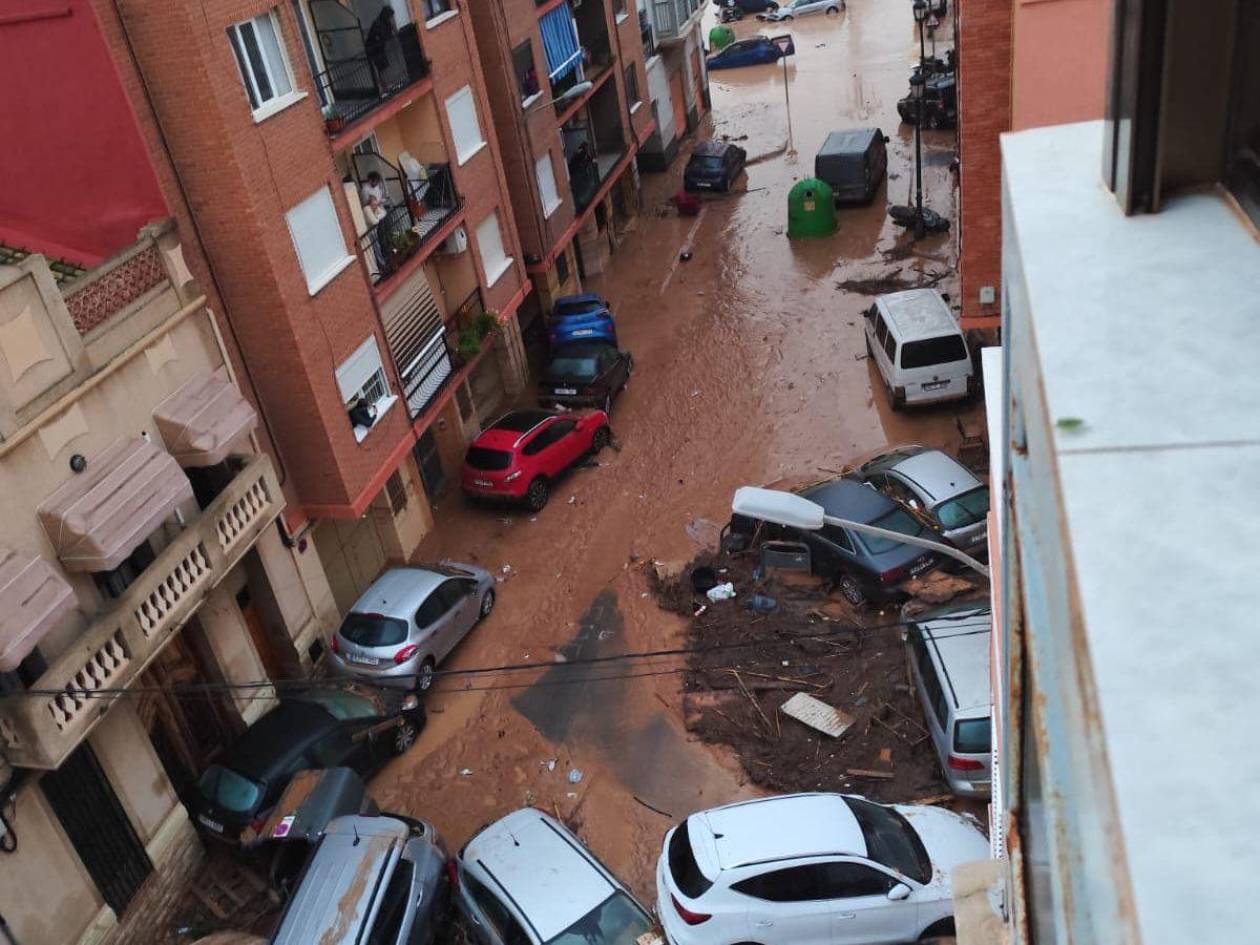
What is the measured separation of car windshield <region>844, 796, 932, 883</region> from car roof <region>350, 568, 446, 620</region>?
713 cm

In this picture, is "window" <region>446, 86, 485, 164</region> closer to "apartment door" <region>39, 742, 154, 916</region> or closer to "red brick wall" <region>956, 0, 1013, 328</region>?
"red brick wall" <region>956, 0, 1013, 328</region>

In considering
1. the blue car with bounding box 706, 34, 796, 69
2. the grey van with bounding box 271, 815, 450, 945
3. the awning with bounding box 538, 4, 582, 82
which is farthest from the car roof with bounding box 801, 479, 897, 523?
the blue car with bounding box 706, 34, 796, 69

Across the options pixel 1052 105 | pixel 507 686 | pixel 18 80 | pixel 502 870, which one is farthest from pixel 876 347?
pixel 18 80

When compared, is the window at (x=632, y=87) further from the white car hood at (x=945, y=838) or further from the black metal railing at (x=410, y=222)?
the white car hood at (x=945, y=838)

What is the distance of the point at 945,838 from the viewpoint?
1116 centimetres

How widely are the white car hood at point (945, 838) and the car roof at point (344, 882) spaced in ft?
18.4

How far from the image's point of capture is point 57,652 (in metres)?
11.5

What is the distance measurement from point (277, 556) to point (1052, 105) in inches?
476

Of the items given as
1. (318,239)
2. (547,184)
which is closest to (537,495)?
(318,239)

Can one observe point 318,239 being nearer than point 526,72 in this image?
Yes

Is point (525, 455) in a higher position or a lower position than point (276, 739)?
higher

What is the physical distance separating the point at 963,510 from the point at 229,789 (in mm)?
10897

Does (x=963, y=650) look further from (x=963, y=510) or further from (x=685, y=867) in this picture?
(x=685, y=867)

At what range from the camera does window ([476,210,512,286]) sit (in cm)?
2092
